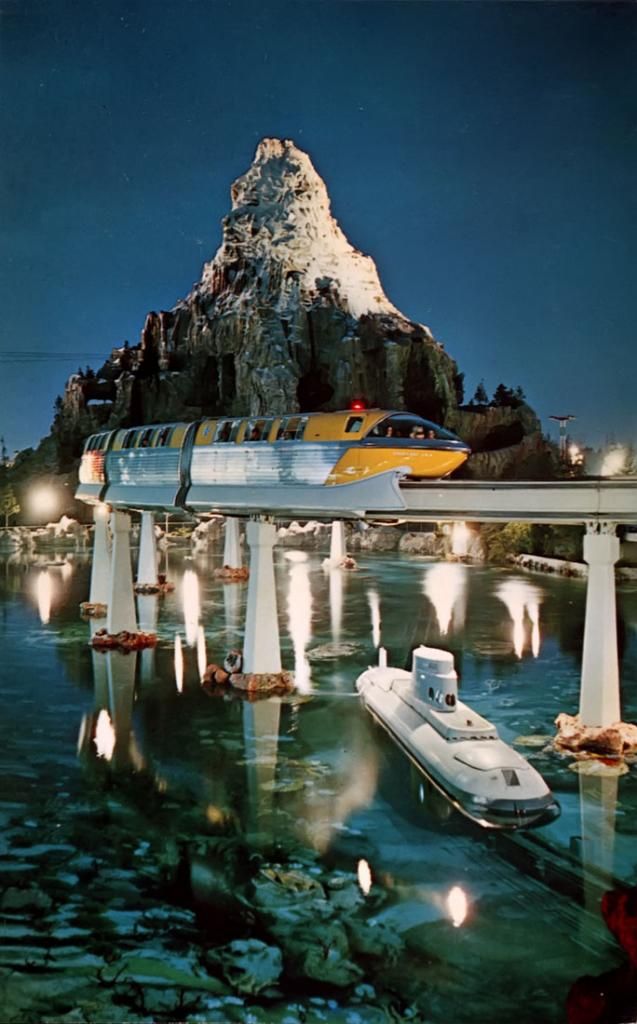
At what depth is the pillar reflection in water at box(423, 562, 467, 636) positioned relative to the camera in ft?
51.9

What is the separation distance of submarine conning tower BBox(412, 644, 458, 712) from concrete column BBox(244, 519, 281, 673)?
7.57ft

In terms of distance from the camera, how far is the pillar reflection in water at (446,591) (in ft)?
51.9

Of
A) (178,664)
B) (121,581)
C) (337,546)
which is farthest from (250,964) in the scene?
(337,546)

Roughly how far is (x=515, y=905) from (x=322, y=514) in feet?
14.0

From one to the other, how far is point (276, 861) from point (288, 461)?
4125mm

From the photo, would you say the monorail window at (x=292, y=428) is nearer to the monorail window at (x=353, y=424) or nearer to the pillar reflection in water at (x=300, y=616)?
the monorail window at (x=353, y=424)

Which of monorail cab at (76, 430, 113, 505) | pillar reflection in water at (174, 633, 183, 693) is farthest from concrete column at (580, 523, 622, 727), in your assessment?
monorail cab at (76, 430, 113, 505)

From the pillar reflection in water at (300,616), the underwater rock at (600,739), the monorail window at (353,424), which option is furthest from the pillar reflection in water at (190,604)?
the underwater rock at (600,739)

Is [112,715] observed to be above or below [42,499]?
below

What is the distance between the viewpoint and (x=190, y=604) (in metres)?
17.9

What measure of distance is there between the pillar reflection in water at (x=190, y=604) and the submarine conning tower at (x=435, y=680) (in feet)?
20.1

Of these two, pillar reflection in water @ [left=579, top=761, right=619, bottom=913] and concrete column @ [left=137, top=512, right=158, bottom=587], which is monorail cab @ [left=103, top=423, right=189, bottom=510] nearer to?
pillar reflection in water @ [left=579, top=761, right=619, bottom=913]

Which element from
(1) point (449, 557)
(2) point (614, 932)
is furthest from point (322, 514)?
(1) point (449, 557)

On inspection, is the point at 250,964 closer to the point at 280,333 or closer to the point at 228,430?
the point at 228,430
